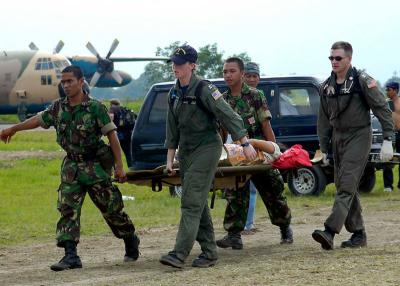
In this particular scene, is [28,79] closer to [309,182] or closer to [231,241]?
[309,182]

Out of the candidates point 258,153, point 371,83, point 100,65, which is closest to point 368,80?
point 371,83

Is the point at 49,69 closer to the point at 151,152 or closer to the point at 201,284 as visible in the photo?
the point at 151,152

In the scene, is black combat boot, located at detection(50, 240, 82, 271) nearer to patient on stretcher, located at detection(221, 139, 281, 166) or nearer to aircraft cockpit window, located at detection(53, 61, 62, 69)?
patient on stretcher, located at detection(221, 139, 281, 166)

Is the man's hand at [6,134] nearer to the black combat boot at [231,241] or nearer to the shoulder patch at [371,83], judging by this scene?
the black combat boot at [231,241]

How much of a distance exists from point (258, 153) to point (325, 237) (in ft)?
3.44

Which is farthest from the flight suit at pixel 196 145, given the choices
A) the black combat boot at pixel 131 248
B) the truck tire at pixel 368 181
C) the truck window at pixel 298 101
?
the truck tire at pixel 368 181

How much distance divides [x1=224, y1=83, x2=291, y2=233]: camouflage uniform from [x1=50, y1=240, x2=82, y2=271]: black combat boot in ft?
6.05

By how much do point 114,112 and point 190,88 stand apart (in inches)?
495

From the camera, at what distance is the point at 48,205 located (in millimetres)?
18203

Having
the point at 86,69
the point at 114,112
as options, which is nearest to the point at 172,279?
the point at 114,112

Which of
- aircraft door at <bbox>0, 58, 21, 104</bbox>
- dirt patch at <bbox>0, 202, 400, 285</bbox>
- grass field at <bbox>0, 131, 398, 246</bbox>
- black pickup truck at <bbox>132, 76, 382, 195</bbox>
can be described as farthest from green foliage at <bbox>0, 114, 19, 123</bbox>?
dirt patch at <bbox>0, 202, 400, 285</bbox>

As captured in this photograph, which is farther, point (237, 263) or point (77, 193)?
point (77, 193)

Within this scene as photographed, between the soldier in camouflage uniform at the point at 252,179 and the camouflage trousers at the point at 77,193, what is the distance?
1.57 m

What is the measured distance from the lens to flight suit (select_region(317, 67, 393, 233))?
35.1ft
